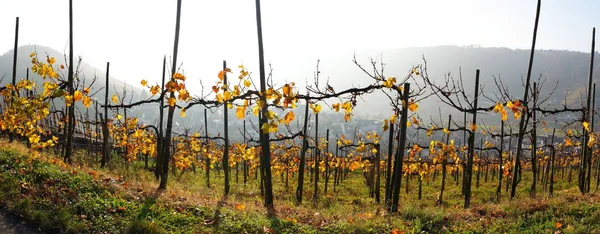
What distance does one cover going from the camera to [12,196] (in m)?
6.11

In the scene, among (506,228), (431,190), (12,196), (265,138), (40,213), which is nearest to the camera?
(40,213)

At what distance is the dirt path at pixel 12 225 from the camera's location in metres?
5.38

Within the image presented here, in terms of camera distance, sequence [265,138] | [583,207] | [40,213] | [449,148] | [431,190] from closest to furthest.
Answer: [40,213]
[583,207]
[265,138]
[449,148]
[431,190]

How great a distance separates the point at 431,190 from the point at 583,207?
47.7 feet

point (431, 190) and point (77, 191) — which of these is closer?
point (77, 191)

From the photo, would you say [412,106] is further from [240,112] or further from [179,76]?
[179,76]

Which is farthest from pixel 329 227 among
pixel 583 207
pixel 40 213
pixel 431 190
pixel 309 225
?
pixel 431 190

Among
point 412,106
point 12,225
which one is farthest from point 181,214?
point 412,106

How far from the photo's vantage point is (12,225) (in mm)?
5504

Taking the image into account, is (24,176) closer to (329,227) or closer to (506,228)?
(329,227)

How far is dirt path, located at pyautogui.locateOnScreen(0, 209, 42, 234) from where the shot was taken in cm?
538

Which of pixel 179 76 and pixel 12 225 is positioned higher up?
pixel 179 76

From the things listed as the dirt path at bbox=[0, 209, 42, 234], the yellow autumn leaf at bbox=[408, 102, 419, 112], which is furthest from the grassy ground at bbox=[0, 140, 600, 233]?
the yellow autumn leaf at bbox=[408, 102, 419, 112]

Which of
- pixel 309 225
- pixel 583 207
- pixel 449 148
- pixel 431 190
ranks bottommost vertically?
pixel 431 190
